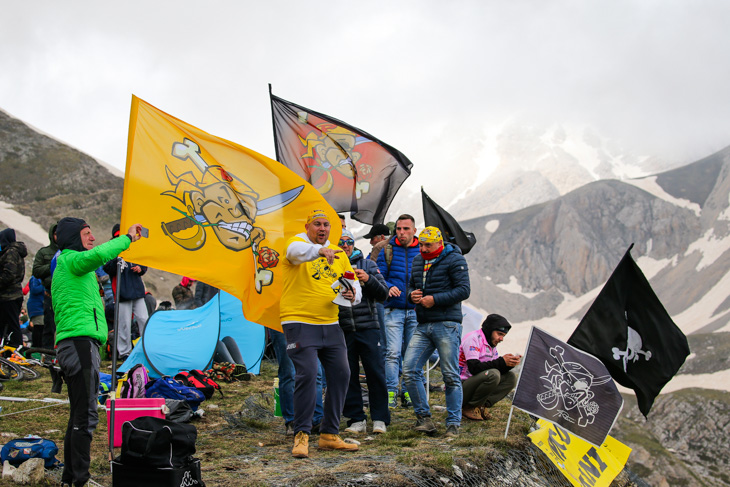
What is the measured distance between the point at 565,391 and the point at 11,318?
8800 mm

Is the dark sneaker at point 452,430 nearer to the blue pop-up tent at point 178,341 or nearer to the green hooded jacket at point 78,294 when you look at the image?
the green hooded jacket at point 78,294

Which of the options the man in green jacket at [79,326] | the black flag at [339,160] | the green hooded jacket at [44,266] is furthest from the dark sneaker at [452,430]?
the green hooded jacket at [44,266]

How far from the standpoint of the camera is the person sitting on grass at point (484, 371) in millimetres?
8062

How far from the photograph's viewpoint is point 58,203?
206 ft

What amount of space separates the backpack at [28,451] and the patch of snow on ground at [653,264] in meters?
87.9

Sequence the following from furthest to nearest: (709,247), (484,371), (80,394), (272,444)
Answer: (709,247) < (484,371) < (272,444) < (80,394)

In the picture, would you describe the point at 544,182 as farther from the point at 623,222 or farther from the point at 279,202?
the point at 279,202

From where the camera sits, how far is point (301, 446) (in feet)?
18.7

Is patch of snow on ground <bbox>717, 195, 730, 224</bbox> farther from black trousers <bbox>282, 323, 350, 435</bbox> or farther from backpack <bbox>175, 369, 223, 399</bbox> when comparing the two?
black trousers <bbox>282, 323, 350, 435</bbox>

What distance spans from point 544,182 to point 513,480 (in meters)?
139

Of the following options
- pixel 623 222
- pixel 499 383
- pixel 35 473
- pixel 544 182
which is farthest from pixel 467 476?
pixel 544 182

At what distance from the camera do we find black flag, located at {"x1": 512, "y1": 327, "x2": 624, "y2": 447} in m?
7.30

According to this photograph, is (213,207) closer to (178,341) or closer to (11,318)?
(178,341)

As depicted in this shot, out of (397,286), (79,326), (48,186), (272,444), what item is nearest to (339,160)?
(397,286)
